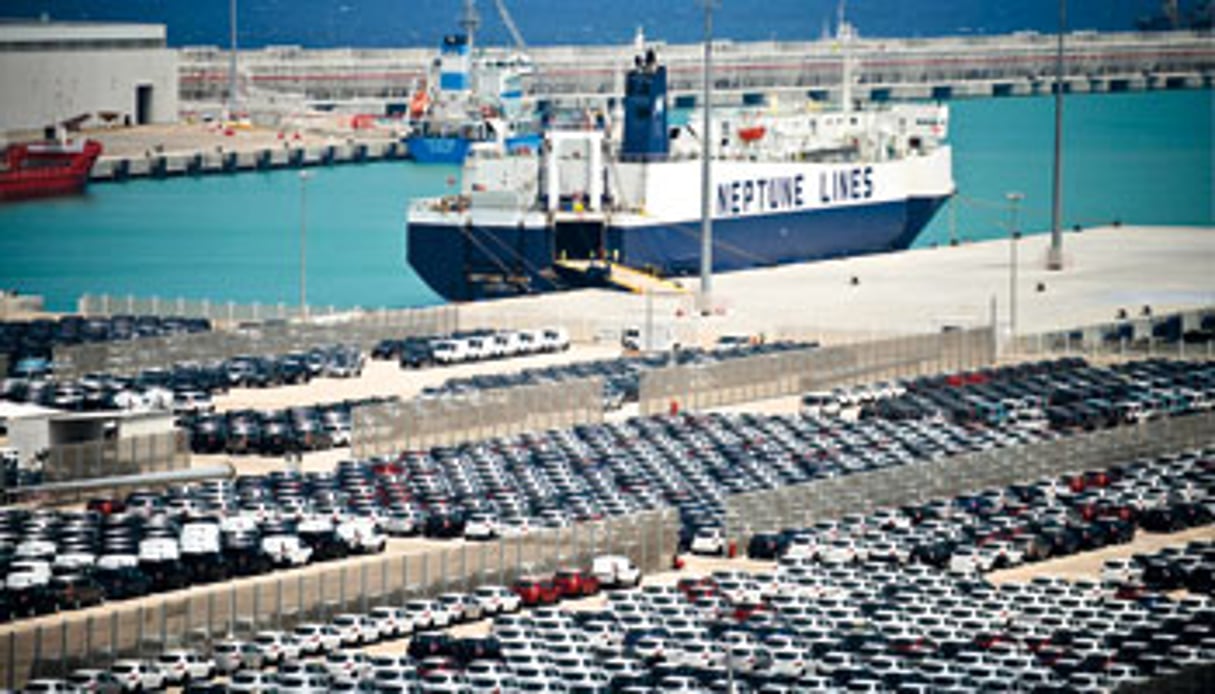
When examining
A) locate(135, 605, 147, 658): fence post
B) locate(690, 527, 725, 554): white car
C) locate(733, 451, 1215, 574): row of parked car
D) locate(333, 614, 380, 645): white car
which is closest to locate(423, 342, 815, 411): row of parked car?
locate(733, 451, 1215, 574): row of parked car

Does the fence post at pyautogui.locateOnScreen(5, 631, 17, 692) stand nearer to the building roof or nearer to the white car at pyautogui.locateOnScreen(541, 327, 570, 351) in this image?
the white car at pyautogui.locateOnScreen(541, 327, 570, 351)

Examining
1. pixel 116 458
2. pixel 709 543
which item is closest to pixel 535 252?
pixel 116 458

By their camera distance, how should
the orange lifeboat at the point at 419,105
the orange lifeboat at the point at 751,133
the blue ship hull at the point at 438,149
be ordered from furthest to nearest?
1. the orange lifeboat at the point at 419,105
2. the blue ship hull at the point at 438,149
3. the orange lifeboat at the point at 751,133

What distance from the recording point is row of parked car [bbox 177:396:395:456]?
54094mm

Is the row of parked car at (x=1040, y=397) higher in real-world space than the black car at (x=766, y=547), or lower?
higher

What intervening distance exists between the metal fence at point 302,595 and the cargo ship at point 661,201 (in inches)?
1380

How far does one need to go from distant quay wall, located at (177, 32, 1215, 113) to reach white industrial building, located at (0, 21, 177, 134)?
20.8 metres

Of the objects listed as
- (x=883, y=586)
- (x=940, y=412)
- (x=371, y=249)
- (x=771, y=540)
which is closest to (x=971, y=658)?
(x=883, y=586)

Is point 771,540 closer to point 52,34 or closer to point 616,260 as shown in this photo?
point 616,260

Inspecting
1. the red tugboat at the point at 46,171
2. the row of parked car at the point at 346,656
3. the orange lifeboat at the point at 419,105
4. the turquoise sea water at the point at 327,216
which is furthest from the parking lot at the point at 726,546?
the orange lifeboat at the point at 419,105

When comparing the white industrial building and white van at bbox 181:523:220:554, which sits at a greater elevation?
the white industrial building

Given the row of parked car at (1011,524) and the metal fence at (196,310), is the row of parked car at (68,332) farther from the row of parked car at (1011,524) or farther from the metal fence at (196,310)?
the row of parked car at (1011,524)

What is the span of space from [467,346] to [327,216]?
165ft

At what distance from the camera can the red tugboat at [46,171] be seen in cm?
12275
